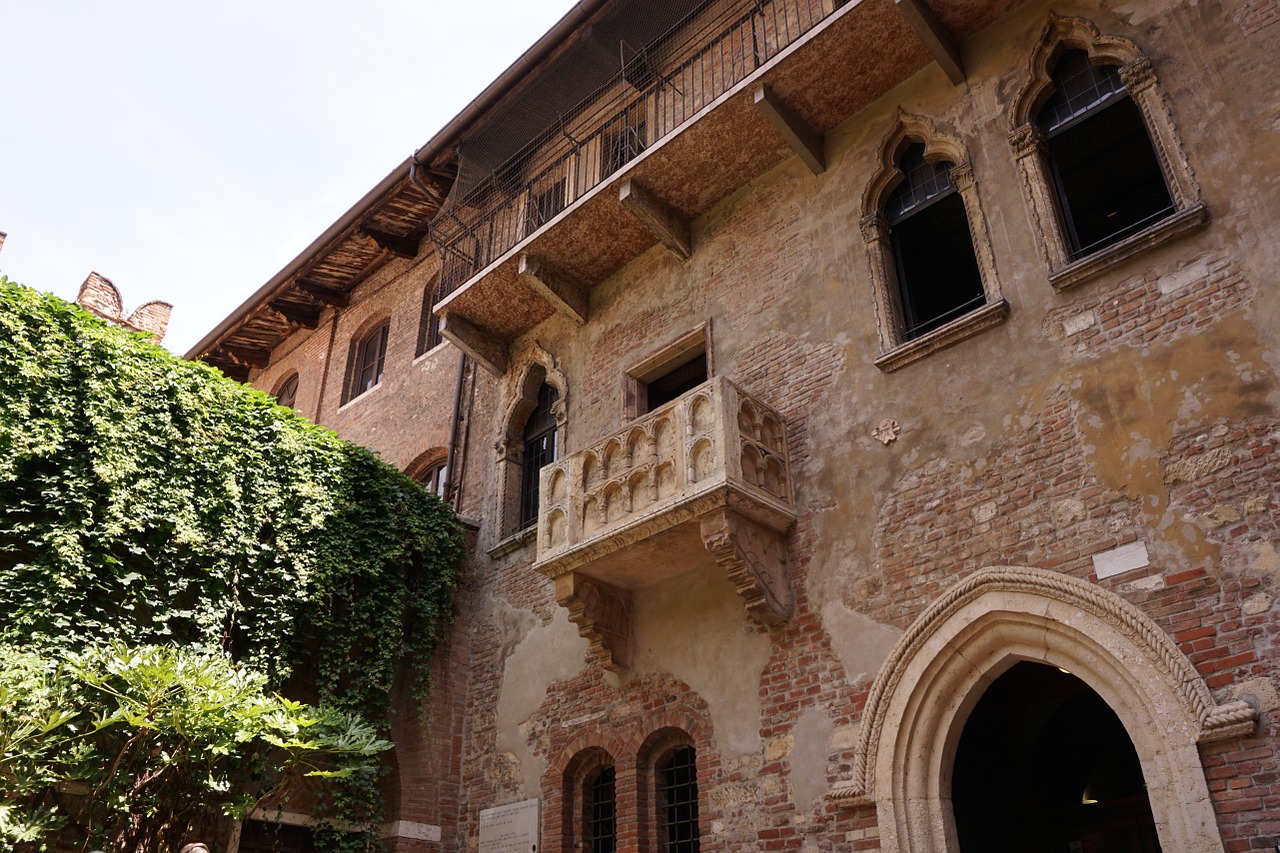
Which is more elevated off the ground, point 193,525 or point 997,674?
point 193,525

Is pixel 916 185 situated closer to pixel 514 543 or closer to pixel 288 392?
pixel 514 543

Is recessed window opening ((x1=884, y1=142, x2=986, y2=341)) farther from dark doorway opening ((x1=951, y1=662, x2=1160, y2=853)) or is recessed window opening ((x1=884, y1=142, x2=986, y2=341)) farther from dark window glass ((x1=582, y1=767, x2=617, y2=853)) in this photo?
dark window glass ((x1=582, y1=767, x2=617, y2=853))

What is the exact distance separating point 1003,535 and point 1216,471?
53.9 inches

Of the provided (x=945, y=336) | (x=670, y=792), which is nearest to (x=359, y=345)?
(x=670, y=792)

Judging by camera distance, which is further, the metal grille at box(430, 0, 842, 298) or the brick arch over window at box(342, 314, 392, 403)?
the brick arch over window at box(342, 314, 392, 403)

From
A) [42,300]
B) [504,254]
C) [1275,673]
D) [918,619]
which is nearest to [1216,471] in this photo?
[1275,673]

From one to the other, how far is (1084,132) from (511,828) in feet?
26.3

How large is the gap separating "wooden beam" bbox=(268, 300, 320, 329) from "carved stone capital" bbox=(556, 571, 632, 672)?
10073 millimetres

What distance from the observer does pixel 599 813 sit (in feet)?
29.7

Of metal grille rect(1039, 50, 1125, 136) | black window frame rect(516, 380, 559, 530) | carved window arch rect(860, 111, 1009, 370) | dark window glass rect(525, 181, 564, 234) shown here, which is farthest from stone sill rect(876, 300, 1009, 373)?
dark window glass rect(525, 181, 564, 234)

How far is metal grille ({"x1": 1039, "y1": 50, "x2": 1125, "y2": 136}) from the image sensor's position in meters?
7.77

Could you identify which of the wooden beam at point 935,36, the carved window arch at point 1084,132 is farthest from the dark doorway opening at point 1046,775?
the wooden beam at point 935,36

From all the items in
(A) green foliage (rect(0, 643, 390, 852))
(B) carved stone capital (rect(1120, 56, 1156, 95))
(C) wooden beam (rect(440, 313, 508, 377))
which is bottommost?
(A) green foliage (rect(0, 643, 390, 852))

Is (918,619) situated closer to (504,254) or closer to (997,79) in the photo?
(997,79)
